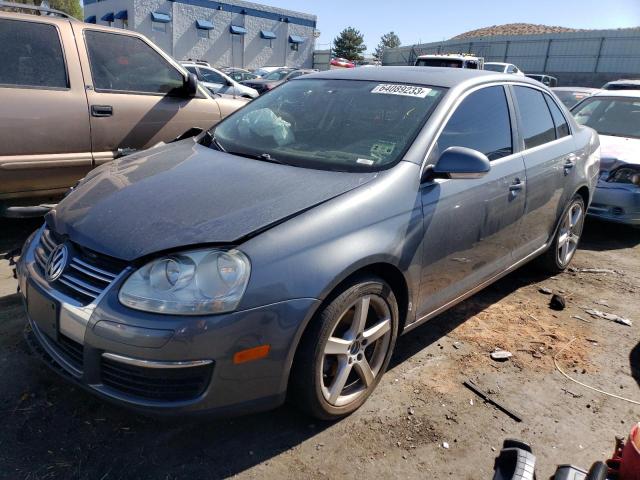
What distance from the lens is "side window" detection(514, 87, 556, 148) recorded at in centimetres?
379

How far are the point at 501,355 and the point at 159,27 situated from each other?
38.5 metres

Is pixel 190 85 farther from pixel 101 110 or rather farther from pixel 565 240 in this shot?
pixel 565 240

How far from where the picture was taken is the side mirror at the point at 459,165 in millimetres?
2746

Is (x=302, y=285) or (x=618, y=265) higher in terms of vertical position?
(x=302, y=285)

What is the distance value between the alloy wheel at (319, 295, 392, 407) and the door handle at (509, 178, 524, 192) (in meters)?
1.35

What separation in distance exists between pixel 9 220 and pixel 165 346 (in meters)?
4.19

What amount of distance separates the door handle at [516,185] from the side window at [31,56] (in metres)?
3.75

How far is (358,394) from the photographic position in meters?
2.69

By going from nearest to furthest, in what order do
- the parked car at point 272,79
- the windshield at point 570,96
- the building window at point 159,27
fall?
the windshield at point 570,96 → the parked car at point 272,79 → the building window at point 159,27

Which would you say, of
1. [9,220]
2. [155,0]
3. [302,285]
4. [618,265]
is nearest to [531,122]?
[618,265]

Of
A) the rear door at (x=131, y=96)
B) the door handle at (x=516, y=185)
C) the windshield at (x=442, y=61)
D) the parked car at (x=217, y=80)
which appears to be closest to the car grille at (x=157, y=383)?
the door handle at (x=516, y=185)

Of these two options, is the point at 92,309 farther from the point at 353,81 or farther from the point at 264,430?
the point at 353,81

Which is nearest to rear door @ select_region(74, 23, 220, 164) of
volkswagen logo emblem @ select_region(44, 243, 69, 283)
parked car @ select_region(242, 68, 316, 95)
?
volkswagen logo emblem @ select_region(44, 243, 69, 283)

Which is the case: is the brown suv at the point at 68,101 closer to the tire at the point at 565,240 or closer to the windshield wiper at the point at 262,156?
the windshield wiper at the point at 262,156
